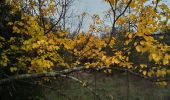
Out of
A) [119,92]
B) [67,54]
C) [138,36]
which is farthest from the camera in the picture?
[119,92]

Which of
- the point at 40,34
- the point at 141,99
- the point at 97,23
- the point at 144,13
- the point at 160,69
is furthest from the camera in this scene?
the point at 141,99

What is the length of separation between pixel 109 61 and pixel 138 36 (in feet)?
2.83

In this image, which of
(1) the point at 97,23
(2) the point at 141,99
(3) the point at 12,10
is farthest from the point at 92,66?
(2) the point at 141,99

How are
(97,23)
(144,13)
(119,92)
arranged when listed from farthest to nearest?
(119,92)
(97,23)
(144,13)

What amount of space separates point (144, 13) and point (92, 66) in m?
1.59

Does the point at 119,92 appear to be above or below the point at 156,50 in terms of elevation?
below

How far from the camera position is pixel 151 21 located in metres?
7.74

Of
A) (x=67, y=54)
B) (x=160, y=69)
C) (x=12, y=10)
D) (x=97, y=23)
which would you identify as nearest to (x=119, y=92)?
(x=97, y=23)

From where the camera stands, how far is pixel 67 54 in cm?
1473

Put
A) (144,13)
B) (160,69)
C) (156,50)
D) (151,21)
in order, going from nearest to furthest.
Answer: (156,50), (160,69), (151,21), (144,13)

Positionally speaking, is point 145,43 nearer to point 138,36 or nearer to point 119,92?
point 138,36

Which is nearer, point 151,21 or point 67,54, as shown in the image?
point 151,21

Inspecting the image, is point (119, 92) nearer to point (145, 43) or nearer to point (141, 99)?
point (141, 99)

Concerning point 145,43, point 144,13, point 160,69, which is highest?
point 144,13
